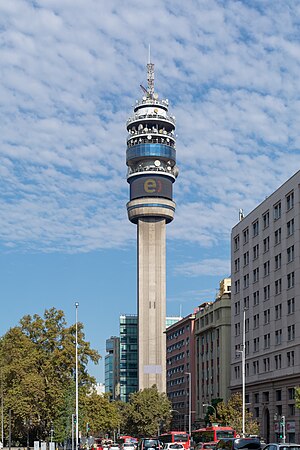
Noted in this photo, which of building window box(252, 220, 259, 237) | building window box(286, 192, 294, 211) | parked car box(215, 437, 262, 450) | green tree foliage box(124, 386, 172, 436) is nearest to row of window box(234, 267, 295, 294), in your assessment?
building window box(252, 220, 259, 237)

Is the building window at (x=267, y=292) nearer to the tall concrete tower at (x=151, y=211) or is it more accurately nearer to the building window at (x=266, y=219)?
the building window at (x=266, y=219)

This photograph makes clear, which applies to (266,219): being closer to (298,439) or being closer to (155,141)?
(298,439)

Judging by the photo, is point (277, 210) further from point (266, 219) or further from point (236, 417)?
point (236, 417)

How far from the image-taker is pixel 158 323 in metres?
176

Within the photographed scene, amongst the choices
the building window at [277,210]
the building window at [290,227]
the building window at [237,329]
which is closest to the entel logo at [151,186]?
the building window at [237,329]

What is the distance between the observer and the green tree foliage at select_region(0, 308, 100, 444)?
270ft

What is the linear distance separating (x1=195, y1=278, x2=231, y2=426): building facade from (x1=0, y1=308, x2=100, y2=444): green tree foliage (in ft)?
126

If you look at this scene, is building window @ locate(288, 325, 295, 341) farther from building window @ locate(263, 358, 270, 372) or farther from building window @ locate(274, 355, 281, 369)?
building window @ locate(263, 358, 270, 372)

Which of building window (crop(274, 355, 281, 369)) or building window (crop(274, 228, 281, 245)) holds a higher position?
building window (crop(274, 228, 281, 245))

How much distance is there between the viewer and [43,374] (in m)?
85.1

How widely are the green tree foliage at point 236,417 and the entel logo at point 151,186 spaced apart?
8389 centimetres

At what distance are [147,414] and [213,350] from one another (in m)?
22.4

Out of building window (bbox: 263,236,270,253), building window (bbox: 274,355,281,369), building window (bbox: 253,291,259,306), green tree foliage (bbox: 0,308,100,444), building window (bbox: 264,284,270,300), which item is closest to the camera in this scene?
green tree foliage (bbox: 0,308,100,444)

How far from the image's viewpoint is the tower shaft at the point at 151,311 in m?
A: 176
